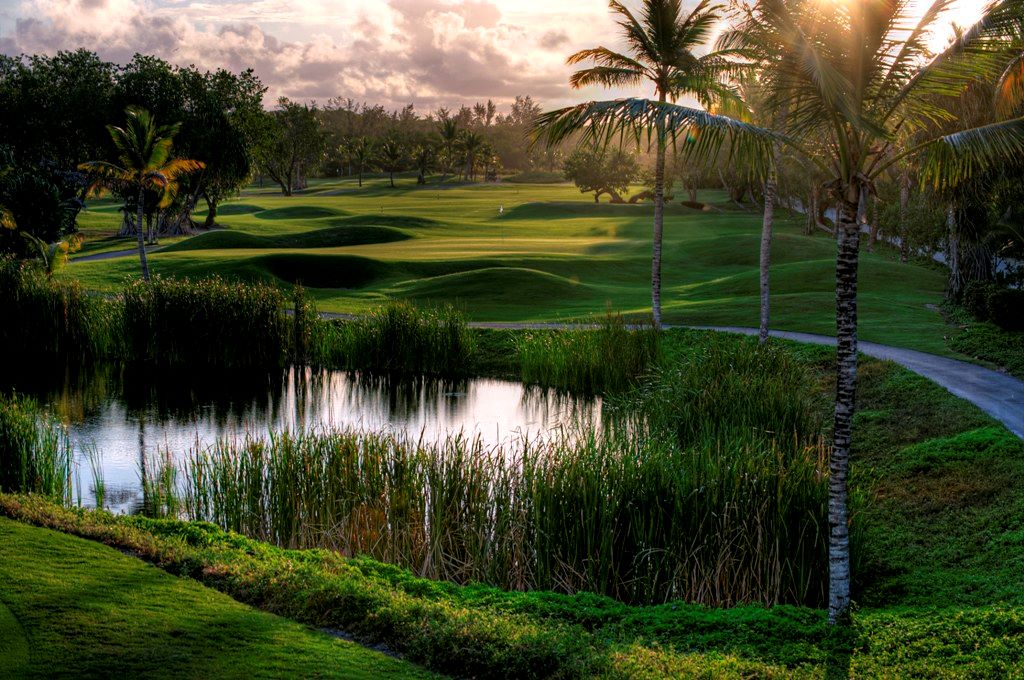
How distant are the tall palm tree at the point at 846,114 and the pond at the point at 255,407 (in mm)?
9681

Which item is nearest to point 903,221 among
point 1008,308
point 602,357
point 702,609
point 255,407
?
point 1008,308

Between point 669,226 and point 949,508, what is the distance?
5720cm

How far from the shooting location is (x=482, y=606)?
9.92m

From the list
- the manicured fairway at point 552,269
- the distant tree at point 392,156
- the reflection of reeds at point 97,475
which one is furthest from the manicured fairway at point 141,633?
the distant tree at point 392,156

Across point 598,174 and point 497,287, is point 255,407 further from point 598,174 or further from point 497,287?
point 598,174

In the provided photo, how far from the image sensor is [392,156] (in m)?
120

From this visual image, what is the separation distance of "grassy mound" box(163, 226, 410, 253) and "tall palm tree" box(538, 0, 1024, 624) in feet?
153

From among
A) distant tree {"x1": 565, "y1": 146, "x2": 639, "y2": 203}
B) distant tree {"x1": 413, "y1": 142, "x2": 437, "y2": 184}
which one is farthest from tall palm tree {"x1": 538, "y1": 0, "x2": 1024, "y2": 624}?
distant tree {"x1": 413, "y1": 142, "x2": 437, "y2": 184}

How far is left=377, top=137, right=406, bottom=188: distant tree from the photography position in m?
120

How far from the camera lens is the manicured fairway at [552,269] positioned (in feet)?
113

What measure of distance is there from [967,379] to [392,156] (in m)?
104

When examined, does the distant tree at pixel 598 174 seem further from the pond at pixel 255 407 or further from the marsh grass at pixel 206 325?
the pond at pixel 255 407

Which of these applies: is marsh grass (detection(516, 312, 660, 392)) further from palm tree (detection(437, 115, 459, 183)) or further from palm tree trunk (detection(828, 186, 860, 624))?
palm tree (detection(437, 115, 459, 183))

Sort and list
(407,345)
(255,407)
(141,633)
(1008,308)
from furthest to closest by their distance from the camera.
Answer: (407,345) → (1008,308) → (255,407) → (141,633)
